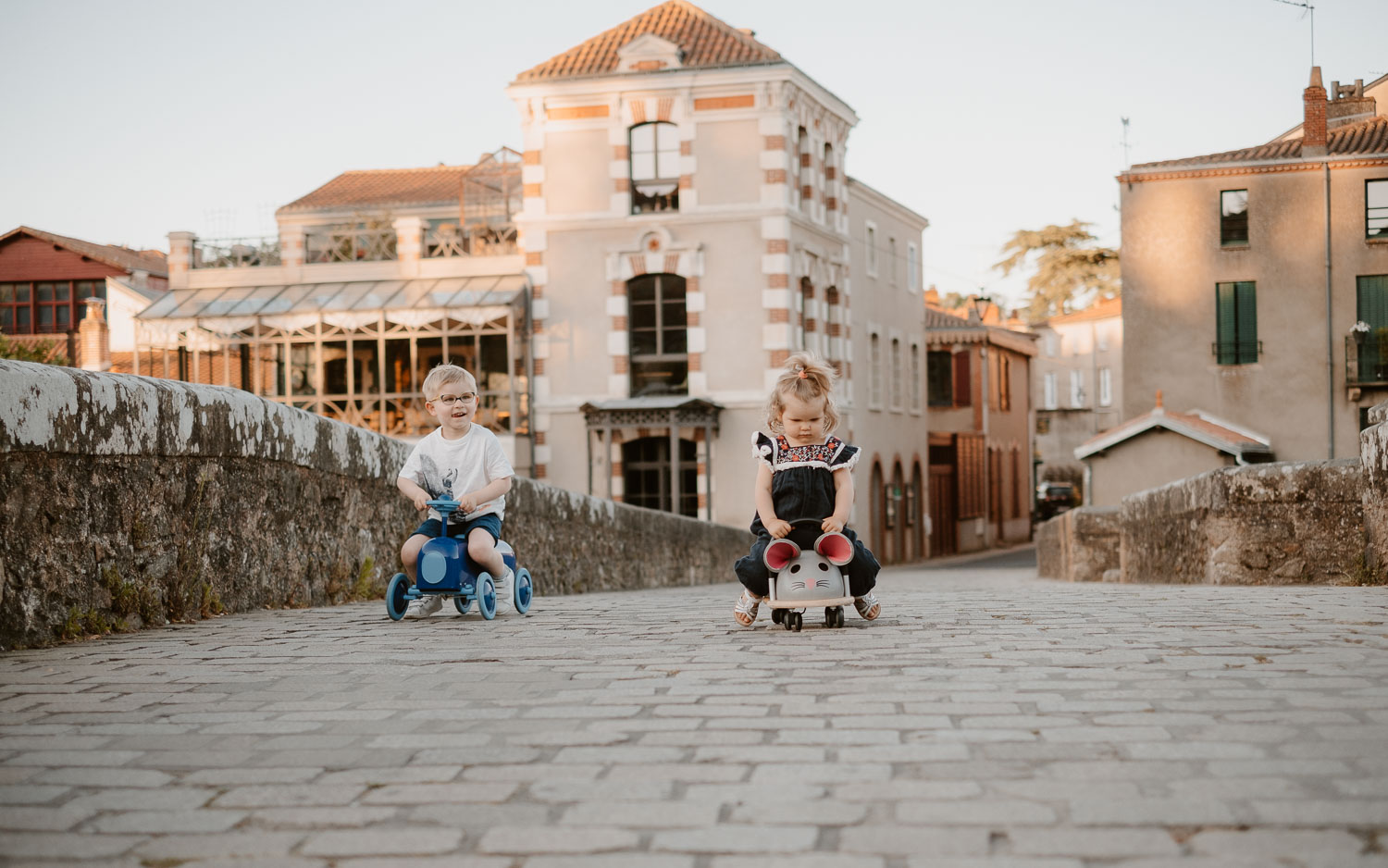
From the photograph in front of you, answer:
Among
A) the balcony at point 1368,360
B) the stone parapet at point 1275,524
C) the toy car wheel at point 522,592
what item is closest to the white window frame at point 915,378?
the balcony at point 1368,360

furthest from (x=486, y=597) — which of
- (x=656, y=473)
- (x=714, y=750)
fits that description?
(x=656, y=473)

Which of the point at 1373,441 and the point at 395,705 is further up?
the point at 1373,441

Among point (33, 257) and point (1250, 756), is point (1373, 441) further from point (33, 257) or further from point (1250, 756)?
point (33, 257)

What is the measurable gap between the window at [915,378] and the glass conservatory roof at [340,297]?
14.0 metres

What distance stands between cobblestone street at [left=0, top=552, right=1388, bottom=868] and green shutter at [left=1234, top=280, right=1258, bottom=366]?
28193mm

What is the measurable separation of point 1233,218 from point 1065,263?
22.1 meters

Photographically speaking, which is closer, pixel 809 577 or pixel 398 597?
pixel 809 577

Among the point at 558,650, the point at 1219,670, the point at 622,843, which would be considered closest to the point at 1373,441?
the point at 1219,670

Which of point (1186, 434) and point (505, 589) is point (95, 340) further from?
point (505, 589)

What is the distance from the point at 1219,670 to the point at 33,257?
45210 mm

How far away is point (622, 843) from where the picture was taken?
272cm

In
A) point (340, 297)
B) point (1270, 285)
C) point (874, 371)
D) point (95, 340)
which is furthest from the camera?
point (874, 371)

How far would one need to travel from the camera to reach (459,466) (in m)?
7.17

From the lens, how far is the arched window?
29.5m
